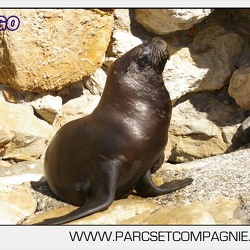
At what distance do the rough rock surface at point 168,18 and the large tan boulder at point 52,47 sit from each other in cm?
40

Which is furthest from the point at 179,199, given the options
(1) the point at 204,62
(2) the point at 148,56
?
(1) the point at 204,62

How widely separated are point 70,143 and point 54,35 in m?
1.83

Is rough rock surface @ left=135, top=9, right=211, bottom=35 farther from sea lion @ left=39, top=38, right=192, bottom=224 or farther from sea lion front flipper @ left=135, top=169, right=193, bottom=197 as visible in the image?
sea lion front flipper @ left=135, top=169, right=193, bottom=197

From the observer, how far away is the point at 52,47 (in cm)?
598

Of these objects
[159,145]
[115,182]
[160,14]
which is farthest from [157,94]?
[160,14]

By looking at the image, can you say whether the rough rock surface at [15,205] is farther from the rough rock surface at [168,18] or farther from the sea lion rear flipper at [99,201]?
the rough rock surface at [168,18]

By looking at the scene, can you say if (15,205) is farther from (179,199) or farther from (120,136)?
(179,199)

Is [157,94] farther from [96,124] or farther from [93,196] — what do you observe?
[93,196]

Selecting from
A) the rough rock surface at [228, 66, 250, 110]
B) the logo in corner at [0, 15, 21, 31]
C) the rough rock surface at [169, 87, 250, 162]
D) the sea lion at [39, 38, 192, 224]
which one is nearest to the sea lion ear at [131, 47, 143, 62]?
the sea lion at [39, 38, 192, 224]

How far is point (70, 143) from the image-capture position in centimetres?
455

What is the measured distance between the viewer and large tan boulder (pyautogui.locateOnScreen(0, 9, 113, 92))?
5.80m

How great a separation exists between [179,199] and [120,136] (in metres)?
0.75

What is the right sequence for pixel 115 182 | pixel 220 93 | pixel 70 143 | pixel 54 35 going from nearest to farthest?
pixel 115 182 < pixel 70 143 < pixel 54 35 < pixel 220 93

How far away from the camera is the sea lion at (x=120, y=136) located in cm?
433
